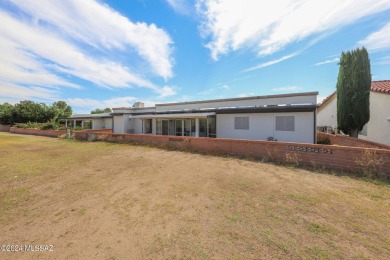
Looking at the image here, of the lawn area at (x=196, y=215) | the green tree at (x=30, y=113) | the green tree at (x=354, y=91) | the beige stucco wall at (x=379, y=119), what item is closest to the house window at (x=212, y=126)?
the lawn area at (x=196, y=215)

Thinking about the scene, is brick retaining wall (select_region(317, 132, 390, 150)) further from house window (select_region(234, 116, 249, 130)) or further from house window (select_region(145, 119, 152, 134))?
house window (select_region(145, 119, 152, 134))

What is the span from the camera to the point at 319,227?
12.3 feet

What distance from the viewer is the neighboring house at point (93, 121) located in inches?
1162

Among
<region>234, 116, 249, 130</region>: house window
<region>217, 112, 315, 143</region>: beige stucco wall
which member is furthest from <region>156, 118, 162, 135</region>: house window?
<region>234, 116, 249, 130</region>: house window

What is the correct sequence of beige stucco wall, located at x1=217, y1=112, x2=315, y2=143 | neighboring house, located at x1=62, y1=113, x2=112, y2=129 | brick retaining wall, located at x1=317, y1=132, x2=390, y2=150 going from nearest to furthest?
1. brick retaining wall, located at x1=317, y1=132, x2=390, y2=150
2. beige stucco wall, located at x1=217, y1=112, x2=315, y2=143
3. neighboring house, located at x1=62, y1=113, x2=112, y2=129

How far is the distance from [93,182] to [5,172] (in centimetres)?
466

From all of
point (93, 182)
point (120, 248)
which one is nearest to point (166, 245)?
point (120, 248)

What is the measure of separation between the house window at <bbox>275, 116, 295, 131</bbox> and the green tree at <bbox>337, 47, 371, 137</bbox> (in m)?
3.45

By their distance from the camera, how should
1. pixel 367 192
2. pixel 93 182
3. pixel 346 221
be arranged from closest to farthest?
pixel 346 221, pixel 367 192, pixel 93 182

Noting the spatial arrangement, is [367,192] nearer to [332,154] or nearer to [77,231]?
[332,154]

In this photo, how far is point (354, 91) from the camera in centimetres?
1240

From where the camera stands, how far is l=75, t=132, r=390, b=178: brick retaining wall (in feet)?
23.6

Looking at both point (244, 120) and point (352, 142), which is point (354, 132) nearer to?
point (352, 142)

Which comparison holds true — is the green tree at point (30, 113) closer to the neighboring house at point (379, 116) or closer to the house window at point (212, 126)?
the house window at point (212, 126)
